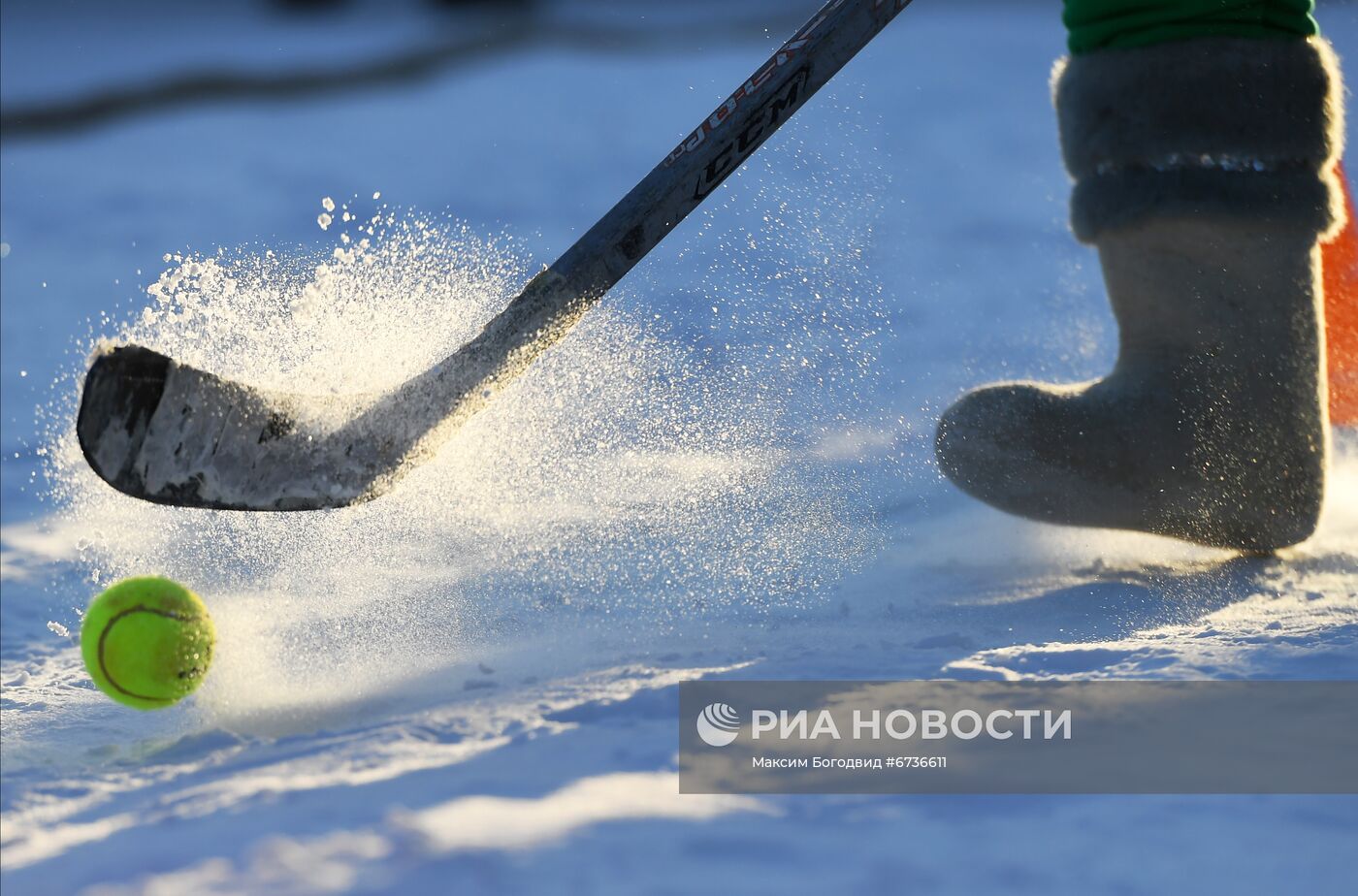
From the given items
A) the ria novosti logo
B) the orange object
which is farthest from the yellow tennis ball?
the orange object

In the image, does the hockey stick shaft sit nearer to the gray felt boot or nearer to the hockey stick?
the hockey stick

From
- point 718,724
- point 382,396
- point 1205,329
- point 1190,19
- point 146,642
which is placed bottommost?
point 718,724

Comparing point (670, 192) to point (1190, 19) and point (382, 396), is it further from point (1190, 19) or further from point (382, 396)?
point (1190, 19)

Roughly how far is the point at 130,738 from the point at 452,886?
74cm

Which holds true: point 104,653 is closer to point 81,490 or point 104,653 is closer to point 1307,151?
point 81,490

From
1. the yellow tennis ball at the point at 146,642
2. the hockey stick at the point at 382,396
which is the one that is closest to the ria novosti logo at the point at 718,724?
the hockey stick at the point at 382,396

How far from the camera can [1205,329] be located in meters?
2.51

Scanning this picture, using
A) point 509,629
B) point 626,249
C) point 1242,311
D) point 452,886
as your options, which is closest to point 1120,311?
point 1242,311

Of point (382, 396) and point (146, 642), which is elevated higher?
point (382, 396)

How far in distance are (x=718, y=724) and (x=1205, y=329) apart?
4.46 feet

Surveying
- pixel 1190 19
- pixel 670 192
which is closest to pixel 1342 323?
pixel 1190 19

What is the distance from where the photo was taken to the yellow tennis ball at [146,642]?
6.07ft

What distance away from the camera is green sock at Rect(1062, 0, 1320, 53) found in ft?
8.11

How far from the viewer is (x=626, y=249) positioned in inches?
84.1
